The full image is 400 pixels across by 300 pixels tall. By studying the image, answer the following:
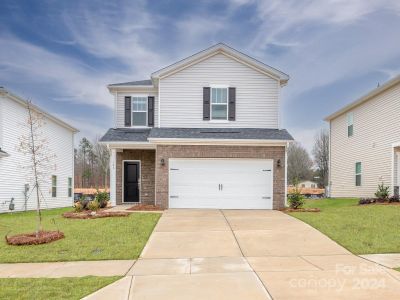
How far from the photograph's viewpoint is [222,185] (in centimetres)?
1579

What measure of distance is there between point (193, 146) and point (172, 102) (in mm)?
2704

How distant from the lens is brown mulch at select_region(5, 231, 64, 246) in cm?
948

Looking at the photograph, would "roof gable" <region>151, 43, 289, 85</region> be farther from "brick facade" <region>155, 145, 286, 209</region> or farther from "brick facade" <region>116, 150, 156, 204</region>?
"brick facade" <region>116, 150, 156, 204</region>

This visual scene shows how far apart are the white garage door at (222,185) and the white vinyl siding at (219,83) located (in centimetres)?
224

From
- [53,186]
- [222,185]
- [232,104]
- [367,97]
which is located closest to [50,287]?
[222,185]

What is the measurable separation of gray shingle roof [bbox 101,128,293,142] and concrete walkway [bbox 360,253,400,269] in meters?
8.00

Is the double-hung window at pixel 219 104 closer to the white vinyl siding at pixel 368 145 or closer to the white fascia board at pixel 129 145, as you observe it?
the white fascia board at pixel 129 145

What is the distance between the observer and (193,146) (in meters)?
15.8

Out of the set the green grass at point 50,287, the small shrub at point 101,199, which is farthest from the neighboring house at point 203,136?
the green grass at point 50,287

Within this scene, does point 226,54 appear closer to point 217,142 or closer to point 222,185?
point 217,142

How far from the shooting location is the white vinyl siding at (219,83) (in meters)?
17.1

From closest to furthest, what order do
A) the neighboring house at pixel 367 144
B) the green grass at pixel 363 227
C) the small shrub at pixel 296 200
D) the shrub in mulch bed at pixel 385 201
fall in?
the green grass at pixel 363 227
the small shrub at pixel 296 200
the shrub in mulch bed at pixel 385 201
the neighboring house at pixel 367 144

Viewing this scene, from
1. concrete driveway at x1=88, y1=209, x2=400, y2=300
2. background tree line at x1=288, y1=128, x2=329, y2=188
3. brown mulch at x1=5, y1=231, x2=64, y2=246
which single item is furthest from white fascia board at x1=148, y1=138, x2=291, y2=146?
background tree line at x1=288, y1=128, x2=329, y2=188

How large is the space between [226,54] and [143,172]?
23.3ft
